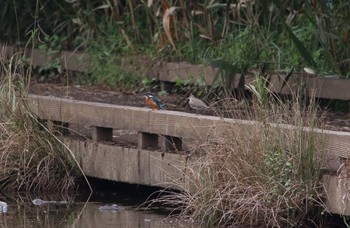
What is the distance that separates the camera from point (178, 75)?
1308 centimetres

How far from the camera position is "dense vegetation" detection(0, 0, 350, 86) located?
455 inches

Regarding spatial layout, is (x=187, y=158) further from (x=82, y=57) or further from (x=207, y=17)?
(x=82, y=57)

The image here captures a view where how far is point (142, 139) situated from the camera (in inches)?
394

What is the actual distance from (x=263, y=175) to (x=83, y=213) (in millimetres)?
1777

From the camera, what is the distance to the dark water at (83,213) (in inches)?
357

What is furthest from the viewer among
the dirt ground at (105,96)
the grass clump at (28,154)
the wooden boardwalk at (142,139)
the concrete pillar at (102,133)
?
the dirt ground at (105,96)

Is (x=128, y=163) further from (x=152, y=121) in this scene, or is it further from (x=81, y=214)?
(x=81, y=214)

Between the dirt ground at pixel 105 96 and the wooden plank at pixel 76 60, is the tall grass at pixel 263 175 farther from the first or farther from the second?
the wooden plank at pixel 76 60

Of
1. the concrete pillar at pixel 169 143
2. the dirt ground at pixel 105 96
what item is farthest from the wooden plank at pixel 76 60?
the concrete pillar at pixel 169 143

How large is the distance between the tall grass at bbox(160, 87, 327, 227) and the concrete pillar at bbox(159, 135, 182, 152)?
934 millimetres

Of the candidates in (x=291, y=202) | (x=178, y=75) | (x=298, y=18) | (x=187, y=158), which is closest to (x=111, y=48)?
(x=178, y=75)

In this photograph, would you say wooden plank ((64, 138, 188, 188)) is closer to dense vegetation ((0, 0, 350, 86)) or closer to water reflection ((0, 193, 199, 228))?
water reflection ((0, 193, 199, 228))

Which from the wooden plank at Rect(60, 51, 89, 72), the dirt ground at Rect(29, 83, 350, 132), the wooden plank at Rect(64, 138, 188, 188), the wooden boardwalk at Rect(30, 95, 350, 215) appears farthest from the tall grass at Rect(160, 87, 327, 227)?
the wooden plank at Rect(60, 51, 89, 72)

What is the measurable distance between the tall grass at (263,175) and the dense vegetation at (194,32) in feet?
5.86
